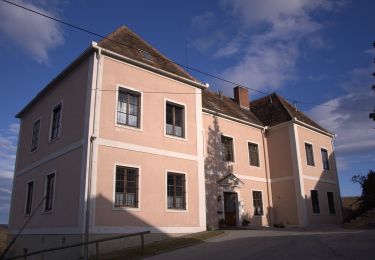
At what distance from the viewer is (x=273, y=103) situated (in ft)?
93.1

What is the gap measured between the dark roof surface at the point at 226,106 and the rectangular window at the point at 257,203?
4769mm

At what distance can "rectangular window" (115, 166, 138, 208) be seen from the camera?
587 inches

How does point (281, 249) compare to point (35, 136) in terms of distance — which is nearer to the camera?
point (281, 249)

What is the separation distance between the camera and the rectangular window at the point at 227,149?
2266cm

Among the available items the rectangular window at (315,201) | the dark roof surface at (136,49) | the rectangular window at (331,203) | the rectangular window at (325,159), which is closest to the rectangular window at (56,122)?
the dark roof surface at (136,49)

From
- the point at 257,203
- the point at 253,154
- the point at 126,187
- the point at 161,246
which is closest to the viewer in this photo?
the point at 161,246

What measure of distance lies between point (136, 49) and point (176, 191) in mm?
7165

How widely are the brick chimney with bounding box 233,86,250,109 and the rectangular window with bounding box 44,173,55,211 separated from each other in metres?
15.6

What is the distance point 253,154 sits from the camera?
2486 cm

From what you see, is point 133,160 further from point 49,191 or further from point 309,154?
point 309,154

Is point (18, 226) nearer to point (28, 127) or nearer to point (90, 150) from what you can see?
point (28, 127)

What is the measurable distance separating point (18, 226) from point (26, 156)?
3.65 meters

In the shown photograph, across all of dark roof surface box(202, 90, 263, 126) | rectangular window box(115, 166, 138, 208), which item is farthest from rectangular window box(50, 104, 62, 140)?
dark roof surface box(202, 90, 263, 126)

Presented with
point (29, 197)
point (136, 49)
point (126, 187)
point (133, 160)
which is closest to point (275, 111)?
point (136, 49)
